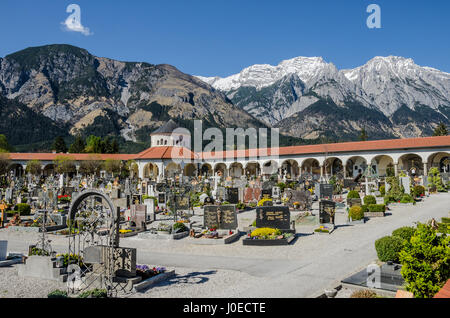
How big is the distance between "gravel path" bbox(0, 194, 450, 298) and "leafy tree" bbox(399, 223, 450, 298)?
6.13 feet

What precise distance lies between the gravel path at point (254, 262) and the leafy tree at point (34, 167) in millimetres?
40900

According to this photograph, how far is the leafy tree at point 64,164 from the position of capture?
174 feet

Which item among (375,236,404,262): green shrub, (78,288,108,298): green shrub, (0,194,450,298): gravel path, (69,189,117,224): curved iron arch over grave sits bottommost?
(0,194,450,298): gravel path

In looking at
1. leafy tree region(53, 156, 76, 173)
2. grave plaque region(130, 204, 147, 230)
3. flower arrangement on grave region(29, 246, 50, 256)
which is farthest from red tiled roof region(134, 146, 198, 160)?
flower arrangement on grave region(29, 246, 50, 256)

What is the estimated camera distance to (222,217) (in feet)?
51.4

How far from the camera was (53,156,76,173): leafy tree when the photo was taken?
53.1m

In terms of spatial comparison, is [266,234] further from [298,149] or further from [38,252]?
[298,149]

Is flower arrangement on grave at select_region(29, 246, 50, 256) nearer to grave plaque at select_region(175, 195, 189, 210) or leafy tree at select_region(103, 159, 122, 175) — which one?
grave plaque at select_region(175, 195, 189, 210)

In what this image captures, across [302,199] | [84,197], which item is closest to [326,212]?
[302,199]

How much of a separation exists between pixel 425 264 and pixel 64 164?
55683 millimetres

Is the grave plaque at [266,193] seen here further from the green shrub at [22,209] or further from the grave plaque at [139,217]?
the green shrub at [22,209]

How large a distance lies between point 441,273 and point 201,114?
497 ft

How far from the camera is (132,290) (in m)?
7.95

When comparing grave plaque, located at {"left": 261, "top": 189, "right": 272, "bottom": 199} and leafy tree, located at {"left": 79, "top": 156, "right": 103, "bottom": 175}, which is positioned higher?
leafy tree, located at {"left": 79, "top": 156, "right": 103, "bottom": 175}
